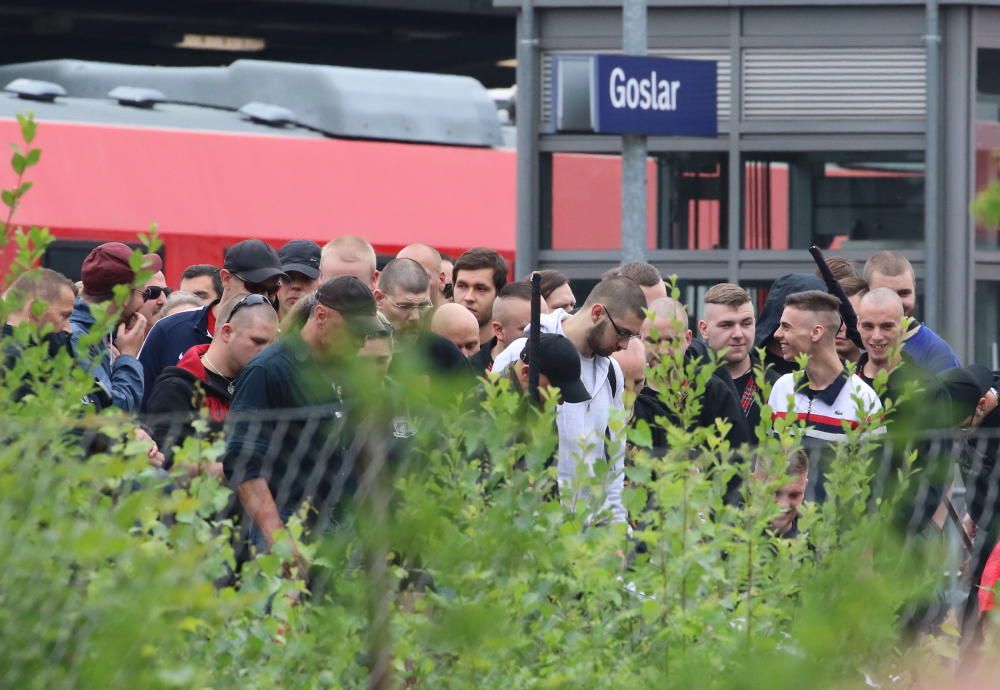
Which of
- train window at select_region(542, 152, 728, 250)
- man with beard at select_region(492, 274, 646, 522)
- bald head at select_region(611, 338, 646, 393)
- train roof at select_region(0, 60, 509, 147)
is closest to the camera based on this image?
man with beard at select_region(492, 274, 646, 522)

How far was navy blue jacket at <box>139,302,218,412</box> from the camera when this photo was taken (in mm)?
6781

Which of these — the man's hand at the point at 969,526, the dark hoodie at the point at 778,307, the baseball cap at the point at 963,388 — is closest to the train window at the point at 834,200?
the dark hoodie at the point at 778,307

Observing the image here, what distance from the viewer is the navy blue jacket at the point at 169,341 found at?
6781 mm

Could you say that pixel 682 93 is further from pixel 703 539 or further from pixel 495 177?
pixel 703 539

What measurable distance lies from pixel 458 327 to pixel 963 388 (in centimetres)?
186

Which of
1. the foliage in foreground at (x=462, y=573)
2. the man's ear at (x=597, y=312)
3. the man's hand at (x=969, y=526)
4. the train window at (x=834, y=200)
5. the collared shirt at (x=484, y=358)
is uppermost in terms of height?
the train window at (x=834, y=200)

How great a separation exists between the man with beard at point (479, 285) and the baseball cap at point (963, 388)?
196 centimetres

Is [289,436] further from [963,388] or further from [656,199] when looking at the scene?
[656,199]

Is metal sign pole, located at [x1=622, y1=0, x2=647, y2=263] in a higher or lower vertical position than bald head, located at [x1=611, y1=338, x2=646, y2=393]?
higher

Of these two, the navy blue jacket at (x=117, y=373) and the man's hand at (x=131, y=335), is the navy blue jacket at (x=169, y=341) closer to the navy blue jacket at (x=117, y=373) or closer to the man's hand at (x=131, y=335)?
the man's hand at (x=131, y=335)

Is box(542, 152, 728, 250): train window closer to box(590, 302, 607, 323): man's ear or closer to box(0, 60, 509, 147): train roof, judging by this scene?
box(0, 60, 509, 147): train roof

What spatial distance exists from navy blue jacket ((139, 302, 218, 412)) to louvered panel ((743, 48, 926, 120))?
4.91 meters

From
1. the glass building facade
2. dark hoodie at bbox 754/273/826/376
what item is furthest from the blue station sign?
dark hoodie at bbox 754/273/826/376

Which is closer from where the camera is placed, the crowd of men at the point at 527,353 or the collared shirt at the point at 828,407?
the crowd of men at the point at 527,353
